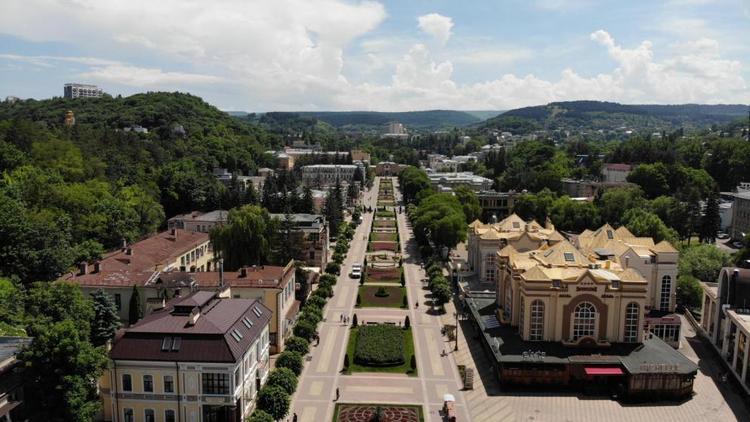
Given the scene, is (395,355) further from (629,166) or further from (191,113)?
(191,113)

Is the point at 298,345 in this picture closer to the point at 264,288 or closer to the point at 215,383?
the point at 264,288

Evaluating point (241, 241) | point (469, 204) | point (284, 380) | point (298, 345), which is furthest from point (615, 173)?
point (284, 380)

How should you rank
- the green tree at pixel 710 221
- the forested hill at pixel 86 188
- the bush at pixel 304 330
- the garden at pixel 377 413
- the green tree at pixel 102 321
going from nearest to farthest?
the garden at pixel 377 413 < the green tree at pixel 102 321 < the bush at pixel 304 330 < the forested hill at pixel 86 188 < the green tree at pixel 710 221

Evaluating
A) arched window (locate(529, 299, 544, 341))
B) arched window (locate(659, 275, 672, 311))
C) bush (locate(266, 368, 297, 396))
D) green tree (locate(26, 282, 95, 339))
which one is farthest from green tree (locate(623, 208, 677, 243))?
green tree (locate(26, 282, 95, 339))

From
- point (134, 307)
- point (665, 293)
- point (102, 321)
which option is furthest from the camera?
point (665, 293)

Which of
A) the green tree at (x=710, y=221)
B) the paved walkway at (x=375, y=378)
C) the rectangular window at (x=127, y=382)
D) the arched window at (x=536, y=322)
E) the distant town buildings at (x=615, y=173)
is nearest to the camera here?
the rectangular window at (x=127, y=382)

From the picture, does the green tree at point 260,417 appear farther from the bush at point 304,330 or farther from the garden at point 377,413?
the bush at point 304,330

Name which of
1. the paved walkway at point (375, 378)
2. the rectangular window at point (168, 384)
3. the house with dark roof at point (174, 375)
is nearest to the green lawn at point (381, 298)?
the paved walkway at point (375, 378)
